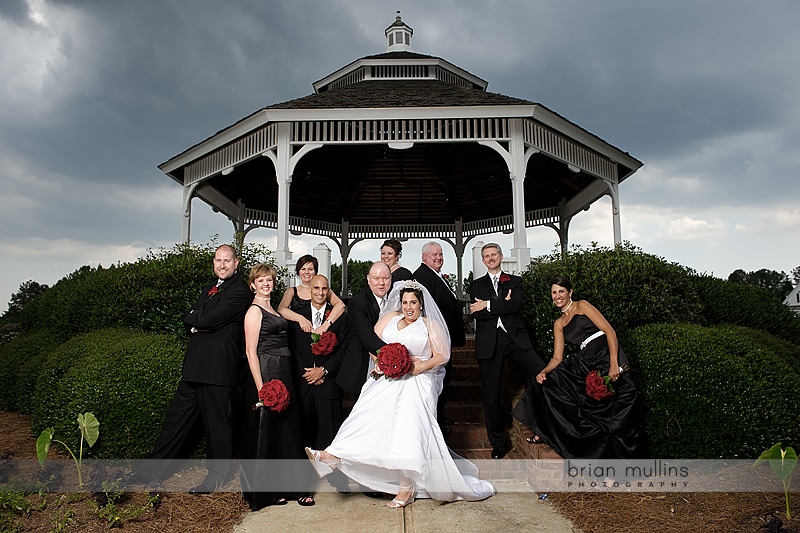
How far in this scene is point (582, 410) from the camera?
4969 mm

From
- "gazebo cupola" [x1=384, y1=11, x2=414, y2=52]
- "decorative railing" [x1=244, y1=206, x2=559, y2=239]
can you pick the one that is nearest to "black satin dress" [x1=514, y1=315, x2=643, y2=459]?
"decorative railing" [x1=244, y1=206, x2=559, y2=239]

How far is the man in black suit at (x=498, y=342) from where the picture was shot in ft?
18.3

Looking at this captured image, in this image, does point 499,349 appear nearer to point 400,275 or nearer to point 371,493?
point 400,275

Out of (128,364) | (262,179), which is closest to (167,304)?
(128,364)

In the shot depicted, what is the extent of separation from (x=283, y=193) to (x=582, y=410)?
21.5ft

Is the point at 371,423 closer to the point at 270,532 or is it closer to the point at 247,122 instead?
the point at 270,532

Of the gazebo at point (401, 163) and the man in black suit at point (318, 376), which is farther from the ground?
the gazebo at point (401, 163)

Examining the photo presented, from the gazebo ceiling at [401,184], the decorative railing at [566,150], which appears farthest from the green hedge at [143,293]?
the gazebo ceiling at [401,184]

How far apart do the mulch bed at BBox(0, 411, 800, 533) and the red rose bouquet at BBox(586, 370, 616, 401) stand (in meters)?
0.84

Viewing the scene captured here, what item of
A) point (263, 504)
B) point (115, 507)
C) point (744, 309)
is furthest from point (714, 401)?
point (115, 507)

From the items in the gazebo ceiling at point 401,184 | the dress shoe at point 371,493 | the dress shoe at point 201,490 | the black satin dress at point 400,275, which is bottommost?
the dress shoe at point 371,493

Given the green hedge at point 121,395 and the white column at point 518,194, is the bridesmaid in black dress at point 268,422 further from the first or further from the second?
the white column at point 518,194

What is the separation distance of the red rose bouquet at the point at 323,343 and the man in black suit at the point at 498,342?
67.2 inches

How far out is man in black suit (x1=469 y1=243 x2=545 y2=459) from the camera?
5.57m
